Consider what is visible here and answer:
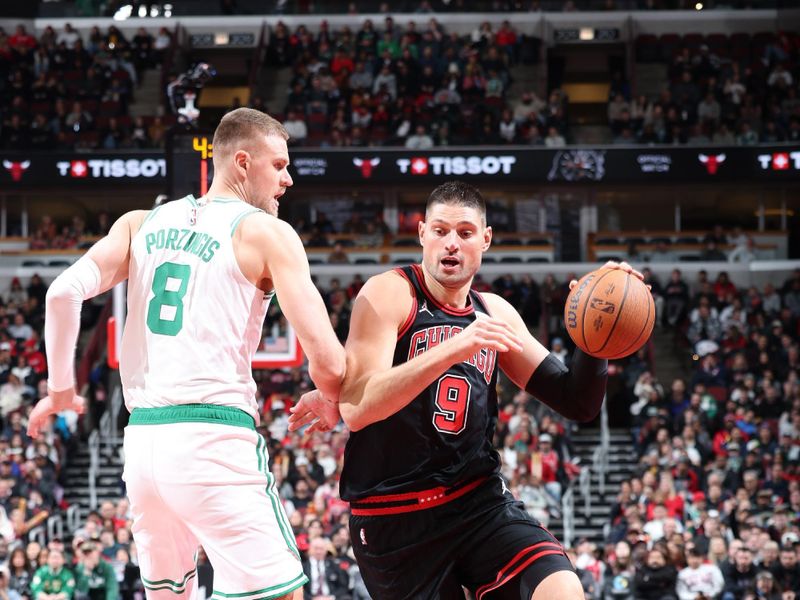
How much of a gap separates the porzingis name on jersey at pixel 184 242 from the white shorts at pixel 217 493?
0.58m

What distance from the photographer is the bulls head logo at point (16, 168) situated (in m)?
23.1

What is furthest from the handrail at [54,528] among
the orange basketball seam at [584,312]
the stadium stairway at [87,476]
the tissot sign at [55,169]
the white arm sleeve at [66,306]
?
the orange basketball seam at [584,312]

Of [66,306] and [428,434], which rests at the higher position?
[66,306]

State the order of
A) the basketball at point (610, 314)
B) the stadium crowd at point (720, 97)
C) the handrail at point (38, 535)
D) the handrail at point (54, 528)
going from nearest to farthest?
the basketball at point (610, 314), the handrail at point (38, 535), the handrail at point (54, 528), the stadium crowd at point (720, 97)

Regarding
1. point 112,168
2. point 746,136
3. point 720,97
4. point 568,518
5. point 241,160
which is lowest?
point 568,518

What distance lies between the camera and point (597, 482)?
17250mm

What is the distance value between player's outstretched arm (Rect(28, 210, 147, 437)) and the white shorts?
1.21 feet

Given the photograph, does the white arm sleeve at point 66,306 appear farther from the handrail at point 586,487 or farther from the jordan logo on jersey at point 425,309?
the handrail at point 586,487

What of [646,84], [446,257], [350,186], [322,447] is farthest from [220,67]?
[446,257]

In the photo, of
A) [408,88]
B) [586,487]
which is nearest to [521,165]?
[408,88]

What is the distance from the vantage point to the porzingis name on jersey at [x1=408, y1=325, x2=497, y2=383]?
4781 mm

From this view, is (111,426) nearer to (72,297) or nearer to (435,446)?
(435,446)

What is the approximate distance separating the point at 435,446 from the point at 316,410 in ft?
1.71

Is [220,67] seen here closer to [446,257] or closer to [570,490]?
[570,490]
